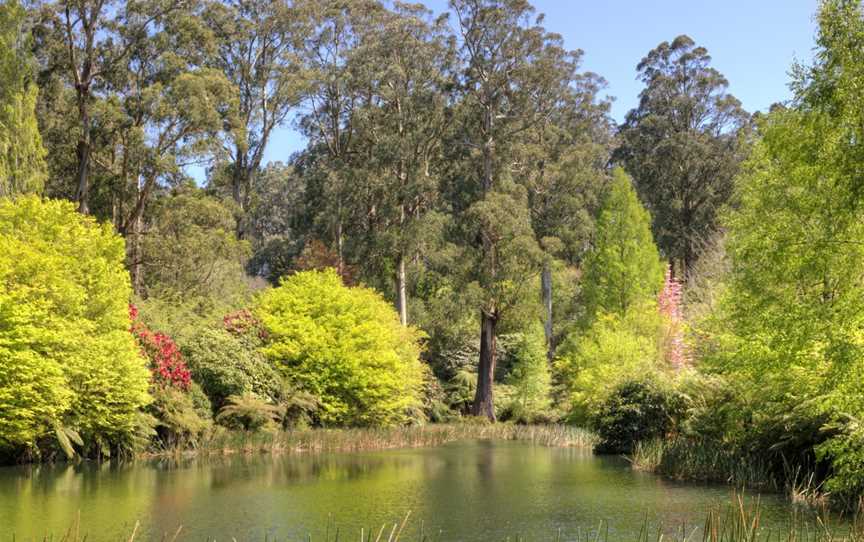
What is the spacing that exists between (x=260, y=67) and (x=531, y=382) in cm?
1726

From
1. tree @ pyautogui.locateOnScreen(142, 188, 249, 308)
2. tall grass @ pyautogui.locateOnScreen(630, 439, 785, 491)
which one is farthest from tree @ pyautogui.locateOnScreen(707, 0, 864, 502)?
tree @ pyautogui.locateOnScreen(142, 188, 249, 308)

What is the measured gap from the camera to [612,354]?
2889 centimetres

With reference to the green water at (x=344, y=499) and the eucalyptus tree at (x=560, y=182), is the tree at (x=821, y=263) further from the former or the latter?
the eucalyptus tree at (x=560, y=182)

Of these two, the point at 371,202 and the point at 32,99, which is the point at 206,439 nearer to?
the point at 32,99

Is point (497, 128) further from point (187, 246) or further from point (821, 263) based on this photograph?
point (821, 263)

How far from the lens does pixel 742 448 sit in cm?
1812

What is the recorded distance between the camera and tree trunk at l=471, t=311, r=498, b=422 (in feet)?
116

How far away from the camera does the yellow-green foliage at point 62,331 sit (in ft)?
57.4

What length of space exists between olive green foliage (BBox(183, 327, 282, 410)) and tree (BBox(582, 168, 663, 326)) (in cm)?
1456

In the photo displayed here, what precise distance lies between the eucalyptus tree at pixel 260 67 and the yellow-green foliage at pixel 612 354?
1487cm

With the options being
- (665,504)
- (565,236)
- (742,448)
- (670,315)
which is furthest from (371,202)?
(665,504)

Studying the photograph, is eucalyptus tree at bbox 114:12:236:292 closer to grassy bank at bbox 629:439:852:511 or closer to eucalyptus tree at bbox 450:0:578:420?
eucalyptus tree at bbox 450:0:578:420

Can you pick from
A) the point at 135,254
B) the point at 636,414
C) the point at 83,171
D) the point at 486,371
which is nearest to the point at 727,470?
the point at 636,414

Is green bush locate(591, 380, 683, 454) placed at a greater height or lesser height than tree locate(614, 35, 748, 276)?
lesser
